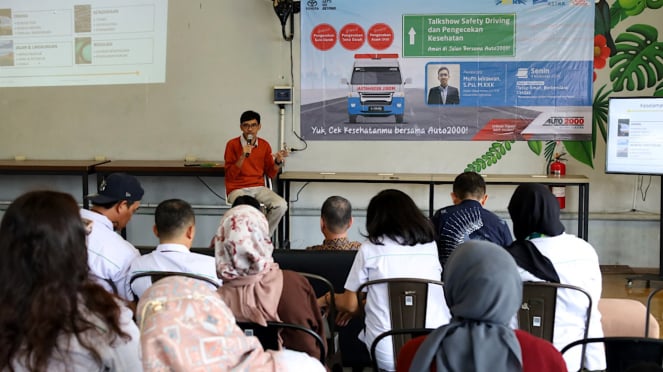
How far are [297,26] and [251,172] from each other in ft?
4.73

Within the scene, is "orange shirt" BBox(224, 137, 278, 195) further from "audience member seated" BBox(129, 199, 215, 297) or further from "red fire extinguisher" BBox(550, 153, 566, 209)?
"audience member seated" BBox(129, 199, 215, 297)

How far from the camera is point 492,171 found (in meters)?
6.02

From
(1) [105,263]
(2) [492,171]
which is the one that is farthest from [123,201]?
(2) [492,171]

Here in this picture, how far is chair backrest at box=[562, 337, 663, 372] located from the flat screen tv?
12.2 feet

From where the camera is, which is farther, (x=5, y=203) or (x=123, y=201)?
(x=5, y=203)

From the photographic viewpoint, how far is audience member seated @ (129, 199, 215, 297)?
2.56 meters

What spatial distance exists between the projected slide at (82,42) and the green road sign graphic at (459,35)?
232cm

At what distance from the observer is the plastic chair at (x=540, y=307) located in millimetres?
2344

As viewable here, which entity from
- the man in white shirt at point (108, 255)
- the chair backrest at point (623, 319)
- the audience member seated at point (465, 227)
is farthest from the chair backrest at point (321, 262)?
the chair backrest at point (623, 319)

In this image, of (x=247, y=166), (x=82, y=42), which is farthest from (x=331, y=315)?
(x=82, y=42)

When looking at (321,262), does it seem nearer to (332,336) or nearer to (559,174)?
(332,336)

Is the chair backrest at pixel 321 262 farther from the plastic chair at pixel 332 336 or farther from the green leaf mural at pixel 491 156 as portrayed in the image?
the green leaf mural at pixel 491 156

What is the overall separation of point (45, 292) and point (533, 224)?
6.12ft

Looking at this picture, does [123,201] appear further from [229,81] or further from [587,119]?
[587,119]
